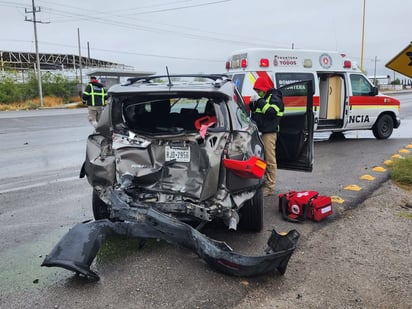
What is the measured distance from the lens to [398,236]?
4.67 m

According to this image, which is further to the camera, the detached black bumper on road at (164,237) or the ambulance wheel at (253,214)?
the ambulance wheel at (253,214)

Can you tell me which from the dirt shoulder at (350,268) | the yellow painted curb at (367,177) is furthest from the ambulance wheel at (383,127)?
the dirt shoulder at (350,268)

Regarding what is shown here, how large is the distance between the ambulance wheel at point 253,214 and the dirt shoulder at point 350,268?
51 centimetres

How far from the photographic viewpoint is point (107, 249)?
4.25 m

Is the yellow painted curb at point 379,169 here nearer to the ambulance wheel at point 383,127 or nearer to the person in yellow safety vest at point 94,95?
the ambulance wheel at point 383,127

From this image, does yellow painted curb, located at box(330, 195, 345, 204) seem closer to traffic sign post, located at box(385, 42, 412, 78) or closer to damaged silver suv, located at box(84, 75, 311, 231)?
damaged silver suv, located at box(84, 75, 311, 231)

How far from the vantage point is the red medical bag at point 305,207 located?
513cm

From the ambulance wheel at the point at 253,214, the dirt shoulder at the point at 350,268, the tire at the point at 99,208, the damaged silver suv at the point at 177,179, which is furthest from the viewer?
the tire at the point at 99,208

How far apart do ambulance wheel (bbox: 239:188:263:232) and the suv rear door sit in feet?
5.76

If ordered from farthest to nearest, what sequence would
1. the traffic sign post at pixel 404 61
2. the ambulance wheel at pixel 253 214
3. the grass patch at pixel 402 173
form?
the grass patch at pixel 402 173 < the traffic sign post at pixel 404 61 < the ambulance wheel at pixel 253 214

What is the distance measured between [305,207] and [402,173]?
302cm

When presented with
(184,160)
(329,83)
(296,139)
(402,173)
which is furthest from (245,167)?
(329,83)

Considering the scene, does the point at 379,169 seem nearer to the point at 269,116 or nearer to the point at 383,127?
the point at 269,116

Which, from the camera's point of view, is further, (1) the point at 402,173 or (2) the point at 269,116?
(1) the point at 402,173
